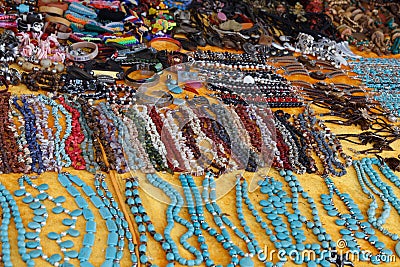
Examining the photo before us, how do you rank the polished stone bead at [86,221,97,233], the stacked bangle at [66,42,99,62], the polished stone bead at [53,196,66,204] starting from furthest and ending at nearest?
the stacked bangle at [66,42,99,62] → the polished stone bead at [53,196,66,204] → the polished stone bead at [86,221,97,233]

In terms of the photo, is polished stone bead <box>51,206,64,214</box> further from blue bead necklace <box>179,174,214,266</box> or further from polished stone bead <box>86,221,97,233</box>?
blue bead necklace <box>179,174,214,266</box>

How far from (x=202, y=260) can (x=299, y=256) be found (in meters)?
0.42

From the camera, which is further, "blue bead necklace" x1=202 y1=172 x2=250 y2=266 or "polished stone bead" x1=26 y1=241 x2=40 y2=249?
"blue bead necklace" x1=202 y1=172 x2=250 y2=266

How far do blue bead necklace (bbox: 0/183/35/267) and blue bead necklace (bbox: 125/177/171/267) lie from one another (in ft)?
1.41

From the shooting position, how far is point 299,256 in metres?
2.25

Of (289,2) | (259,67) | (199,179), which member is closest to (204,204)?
(199,179)

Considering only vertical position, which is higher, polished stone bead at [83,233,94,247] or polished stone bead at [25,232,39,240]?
polished stone bead at [25,232,39,240]

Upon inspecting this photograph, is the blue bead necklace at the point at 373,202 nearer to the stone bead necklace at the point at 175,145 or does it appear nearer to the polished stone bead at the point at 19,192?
the stone bead necklace at the point at 175,145

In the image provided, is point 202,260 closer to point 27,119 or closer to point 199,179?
point 199,179

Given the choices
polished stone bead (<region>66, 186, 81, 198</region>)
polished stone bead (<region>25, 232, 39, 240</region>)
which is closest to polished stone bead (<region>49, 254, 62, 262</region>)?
polished stone bead (<region>25, 232, 39, 240</region>)

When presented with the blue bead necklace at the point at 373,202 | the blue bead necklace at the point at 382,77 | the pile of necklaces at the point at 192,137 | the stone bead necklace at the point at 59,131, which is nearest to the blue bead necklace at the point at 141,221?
the pile of necklaces at the point at 192,137

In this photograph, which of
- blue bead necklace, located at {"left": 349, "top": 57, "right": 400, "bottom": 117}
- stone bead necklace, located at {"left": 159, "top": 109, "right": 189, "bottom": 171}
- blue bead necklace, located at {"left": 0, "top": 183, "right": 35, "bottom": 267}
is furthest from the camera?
blue bead necklace, located at {"left": 349, "top": 57, "right": 400, "bottom": 117}

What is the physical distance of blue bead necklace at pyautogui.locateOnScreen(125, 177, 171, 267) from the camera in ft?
7.00

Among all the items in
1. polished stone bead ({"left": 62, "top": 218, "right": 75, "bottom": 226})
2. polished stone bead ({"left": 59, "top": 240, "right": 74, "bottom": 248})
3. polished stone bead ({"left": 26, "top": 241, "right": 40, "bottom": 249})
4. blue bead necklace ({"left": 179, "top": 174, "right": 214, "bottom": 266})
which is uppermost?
polished stone bead ({"left": 26, "top": 241, "right": 40, "bottom": 249})
